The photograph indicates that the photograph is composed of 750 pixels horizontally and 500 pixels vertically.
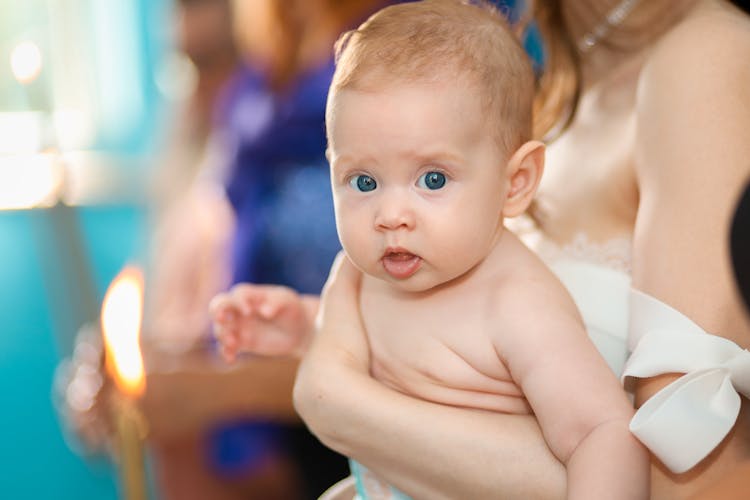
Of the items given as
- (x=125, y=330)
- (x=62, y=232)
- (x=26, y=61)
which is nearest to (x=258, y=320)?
(x=125, y=330)

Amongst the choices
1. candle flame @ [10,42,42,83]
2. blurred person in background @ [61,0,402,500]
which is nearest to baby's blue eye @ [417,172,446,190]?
blurred person in background @ [61,0,402,500]

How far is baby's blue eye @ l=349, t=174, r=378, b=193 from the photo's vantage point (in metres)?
0.90

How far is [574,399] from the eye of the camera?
0.86 metres

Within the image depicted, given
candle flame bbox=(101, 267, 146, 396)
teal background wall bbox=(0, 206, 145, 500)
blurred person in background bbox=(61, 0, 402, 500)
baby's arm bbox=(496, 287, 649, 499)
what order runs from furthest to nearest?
1. teal background wall bbox=(0, 206, 145, 500)
2. blurred person in background bbox=(61, 0, 402, 500)
3. candle flame bbox=(101, 267, 146, 396)
4. baby's arm bbox=(496, 287, 649, 499)

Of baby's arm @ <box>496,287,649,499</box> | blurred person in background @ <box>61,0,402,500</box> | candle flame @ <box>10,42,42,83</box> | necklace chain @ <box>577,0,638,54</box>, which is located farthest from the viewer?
candle flame @ <box>10,42,42,83</box>

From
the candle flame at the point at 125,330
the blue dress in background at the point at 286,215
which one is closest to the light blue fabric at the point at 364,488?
the candle flame at the point at 125,330

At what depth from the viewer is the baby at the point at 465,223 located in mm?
862

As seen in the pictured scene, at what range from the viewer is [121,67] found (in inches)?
139

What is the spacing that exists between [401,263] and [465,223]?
0.22 ft

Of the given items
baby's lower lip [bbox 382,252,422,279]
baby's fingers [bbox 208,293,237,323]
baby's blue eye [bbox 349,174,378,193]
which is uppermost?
baby's blue eye [bbox 349,174,378,193]

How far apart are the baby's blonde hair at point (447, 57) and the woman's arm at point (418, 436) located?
0.25m

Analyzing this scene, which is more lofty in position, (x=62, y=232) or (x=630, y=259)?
(x=630, y=259)

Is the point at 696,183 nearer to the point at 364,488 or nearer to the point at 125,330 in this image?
the point at 364,488

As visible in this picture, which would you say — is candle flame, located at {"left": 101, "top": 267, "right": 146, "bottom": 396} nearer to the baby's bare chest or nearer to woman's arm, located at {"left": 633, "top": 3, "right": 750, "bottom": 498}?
the baby's bare chest
